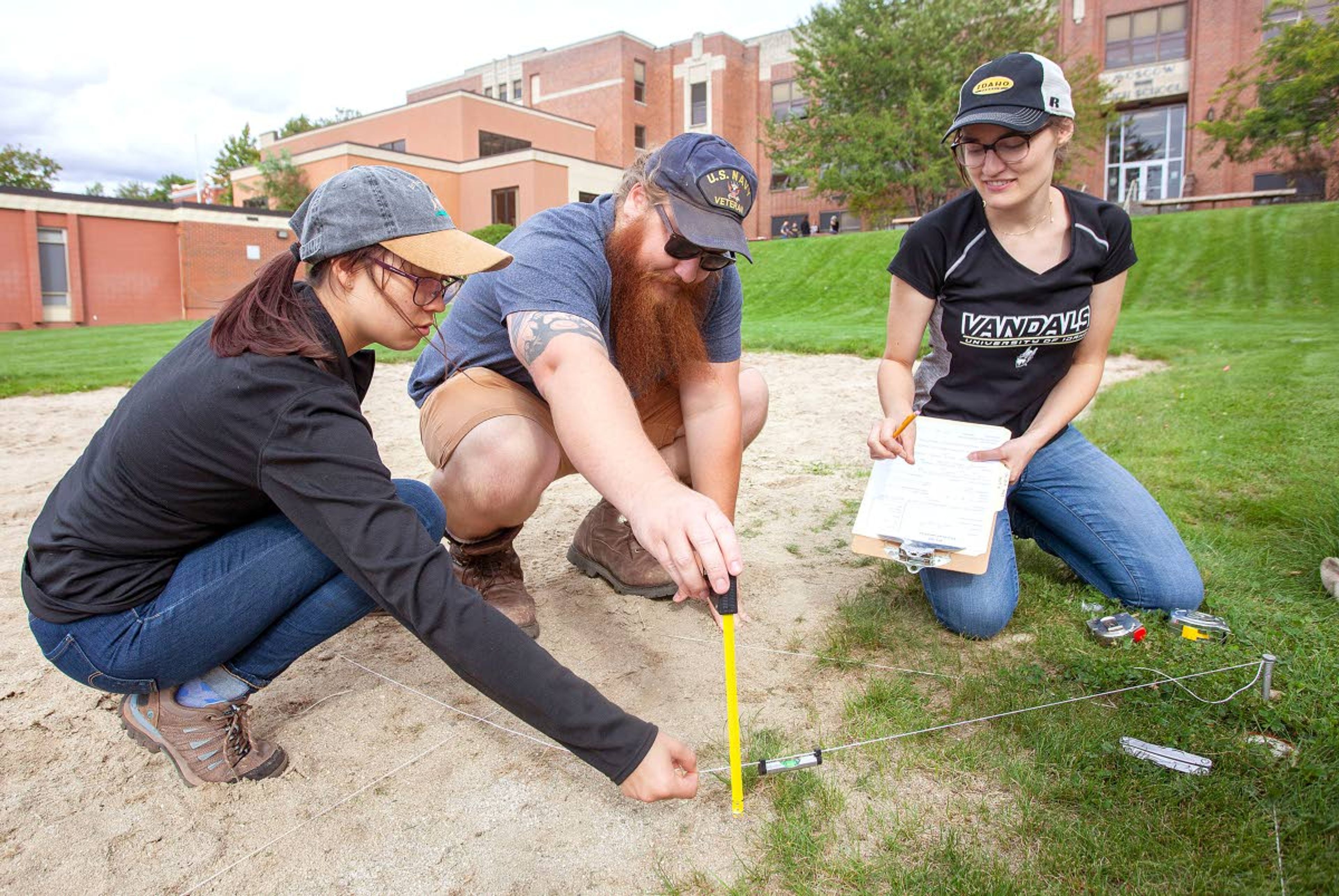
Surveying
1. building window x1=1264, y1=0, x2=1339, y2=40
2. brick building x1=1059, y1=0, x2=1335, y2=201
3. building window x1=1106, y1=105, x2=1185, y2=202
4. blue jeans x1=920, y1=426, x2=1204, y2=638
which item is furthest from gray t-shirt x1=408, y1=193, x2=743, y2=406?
building window x1=1106, y1=105, x2=1185, y2=202

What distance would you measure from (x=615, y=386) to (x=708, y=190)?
65 cm

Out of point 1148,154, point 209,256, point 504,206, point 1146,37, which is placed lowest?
point 209,256

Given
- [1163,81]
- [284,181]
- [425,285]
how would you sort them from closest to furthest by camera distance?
1. [425,285]
2. [1163,81]
3. [284,181]

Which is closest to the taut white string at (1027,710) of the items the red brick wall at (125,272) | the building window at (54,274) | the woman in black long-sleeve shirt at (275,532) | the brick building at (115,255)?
Result: the woman in black long-sleeve shirt at (275,532)

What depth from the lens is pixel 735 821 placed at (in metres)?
1.94

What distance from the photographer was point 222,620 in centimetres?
196

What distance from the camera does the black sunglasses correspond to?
243 cm

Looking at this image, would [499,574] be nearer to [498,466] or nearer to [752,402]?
[498,466]

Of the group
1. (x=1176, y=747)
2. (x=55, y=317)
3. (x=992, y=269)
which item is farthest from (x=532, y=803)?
(x=55, y=317)

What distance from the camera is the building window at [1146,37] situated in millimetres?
30109

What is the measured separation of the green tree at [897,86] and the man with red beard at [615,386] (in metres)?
26.0

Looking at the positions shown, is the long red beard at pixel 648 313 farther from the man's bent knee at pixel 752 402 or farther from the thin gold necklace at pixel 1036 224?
the thin gold necklace at pixel 1036 224

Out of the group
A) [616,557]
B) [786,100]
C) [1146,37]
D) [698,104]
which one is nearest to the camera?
[616,557]

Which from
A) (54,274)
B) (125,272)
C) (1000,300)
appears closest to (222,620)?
(1000,300)
